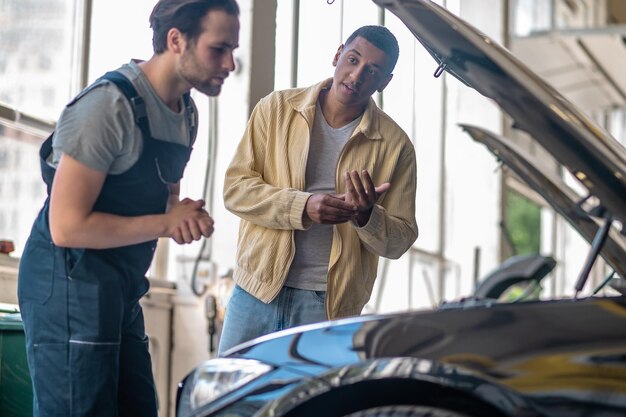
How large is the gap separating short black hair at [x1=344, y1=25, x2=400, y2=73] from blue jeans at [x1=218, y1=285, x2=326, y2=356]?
0.71 m

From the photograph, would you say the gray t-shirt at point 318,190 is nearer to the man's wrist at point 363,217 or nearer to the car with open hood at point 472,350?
the man's wrist at point 363,217

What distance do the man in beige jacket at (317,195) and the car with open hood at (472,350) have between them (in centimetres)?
73

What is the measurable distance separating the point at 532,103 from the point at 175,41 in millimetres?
946

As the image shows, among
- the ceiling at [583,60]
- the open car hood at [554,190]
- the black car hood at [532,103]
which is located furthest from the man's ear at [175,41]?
the ceiling at [583,60]

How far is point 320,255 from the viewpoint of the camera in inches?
134

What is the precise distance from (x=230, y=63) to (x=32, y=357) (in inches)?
34.7

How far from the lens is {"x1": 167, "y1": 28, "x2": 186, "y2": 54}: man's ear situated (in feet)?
9.45

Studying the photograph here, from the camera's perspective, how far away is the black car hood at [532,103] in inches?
93.7

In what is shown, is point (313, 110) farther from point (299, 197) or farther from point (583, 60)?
point (583, 60)

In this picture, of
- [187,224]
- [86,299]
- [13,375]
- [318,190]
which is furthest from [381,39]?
[13,375]

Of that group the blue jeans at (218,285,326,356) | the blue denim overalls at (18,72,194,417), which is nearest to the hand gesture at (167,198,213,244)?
the blue denim overalls at (18,72,194,417)

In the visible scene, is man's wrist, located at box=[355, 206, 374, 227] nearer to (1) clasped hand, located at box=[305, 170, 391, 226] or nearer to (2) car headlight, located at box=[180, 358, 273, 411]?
(1) clasped hand, located at box=[305, 170, 391, 226]

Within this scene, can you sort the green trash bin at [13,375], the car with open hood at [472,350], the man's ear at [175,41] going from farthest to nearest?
the green trash bin at [13,375] → the man's ear at [175,41] → the car with open hood at [472,350]

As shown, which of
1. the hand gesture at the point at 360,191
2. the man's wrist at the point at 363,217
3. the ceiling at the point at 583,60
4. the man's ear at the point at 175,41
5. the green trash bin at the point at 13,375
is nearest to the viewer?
the man's ear at the point at 175,41
